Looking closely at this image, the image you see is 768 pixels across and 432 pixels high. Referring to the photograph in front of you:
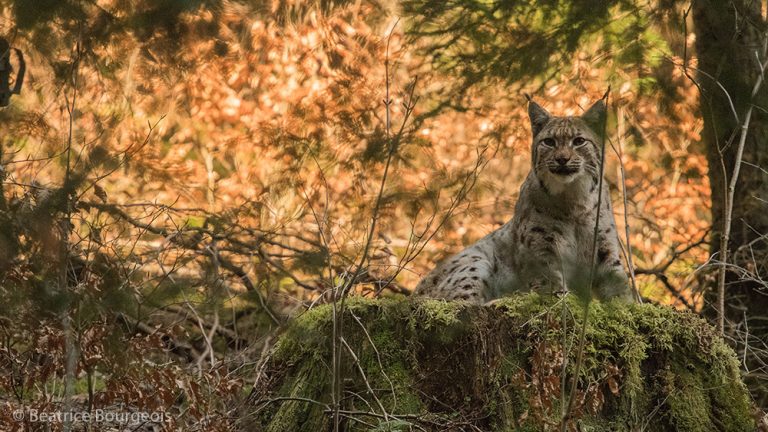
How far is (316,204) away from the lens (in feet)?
36.4

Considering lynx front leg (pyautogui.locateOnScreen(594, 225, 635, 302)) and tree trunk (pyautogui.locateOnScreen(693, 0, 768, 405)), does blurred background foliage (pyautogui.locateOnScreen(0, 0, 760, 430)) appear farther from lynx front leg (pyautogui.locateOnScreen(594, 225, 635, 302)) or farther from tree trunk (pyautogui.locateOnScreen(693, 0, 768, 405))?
lynx front leg (pyautogui.locateOnScreen(594, 225, 635, 302))

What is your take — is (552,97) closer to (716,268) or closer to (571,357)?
(716,268)

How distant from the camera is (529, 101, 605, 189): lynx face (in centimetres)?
616

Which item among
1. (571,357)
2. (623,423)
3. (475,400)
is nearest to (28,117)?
(475,400)

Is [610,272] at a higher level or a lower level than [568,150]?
lower

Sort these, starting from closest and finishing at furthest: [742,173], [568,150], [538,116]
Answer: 1. [568,150]
2. [538,116]
3. [742,173]

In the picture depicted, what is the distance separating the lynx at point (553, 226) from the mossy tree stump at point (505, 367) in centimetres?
90

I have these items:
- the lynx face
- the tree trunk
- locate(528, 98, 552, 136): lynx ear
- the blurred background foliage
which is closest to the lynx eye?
the lynx face

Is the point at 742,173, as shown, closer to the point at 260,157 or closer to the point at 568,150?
the point at 568,150

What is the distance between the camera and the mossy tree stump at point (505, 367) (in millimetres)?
4902

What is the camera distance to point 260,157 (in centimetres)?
1193

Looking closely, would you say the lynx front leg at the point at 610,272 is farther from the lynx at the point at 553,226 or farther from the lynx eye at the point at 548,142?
the lynx eye at the point at 548,142

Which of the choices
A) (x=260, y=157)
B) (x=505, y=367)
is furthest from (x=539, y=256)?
(x=260, y=157)

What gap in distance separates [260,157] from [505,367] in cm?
756
